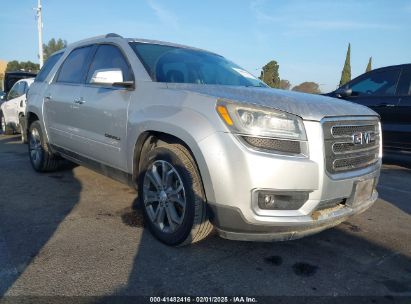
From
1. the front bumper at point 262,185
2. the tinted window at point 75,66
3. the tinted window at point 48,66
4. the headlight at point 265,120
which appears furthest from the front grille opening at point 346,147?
the tinted window at point 48,66

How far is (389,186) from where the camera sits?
17.7ft

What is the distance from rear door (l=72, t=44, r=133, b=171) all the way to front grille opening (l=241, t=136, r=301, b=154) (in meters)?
1.38

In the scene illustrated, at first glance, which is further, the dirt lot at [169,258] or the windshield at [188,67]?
the windshield at [188,67]

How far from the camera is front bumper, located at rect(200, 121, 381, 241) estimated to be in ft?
8.08

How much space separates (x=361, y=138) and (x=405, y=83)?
13.1 ft

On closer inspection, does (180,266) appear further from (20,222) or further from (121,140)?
(20,222)

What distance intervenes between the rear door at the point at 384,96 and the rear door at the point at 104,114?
460 centimetres

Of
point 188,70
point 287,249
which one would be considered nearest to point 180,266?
point 287,249

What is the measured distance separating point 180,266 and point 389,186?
12.7 feet

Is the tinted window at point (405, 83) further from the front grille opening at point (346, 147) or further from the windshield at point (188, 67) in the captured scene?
the front grille opening at point (346, 147)

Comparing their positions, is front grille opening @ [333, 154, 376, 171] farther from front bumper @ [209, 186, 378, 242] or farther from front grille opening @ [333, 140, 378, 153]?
front bumper @ [209, 186, 378, 242]

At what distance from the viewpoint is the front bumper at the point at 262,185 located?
8.08 ft

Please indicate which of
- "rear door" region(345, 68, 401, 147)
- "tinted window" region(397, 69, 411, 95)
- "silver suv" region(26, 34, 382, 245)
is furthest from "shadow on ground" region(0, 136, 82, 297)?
"tinted window" region(397, 69, 411, 95)

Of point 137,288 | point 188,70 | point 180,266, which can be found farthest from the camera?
point 188,70
